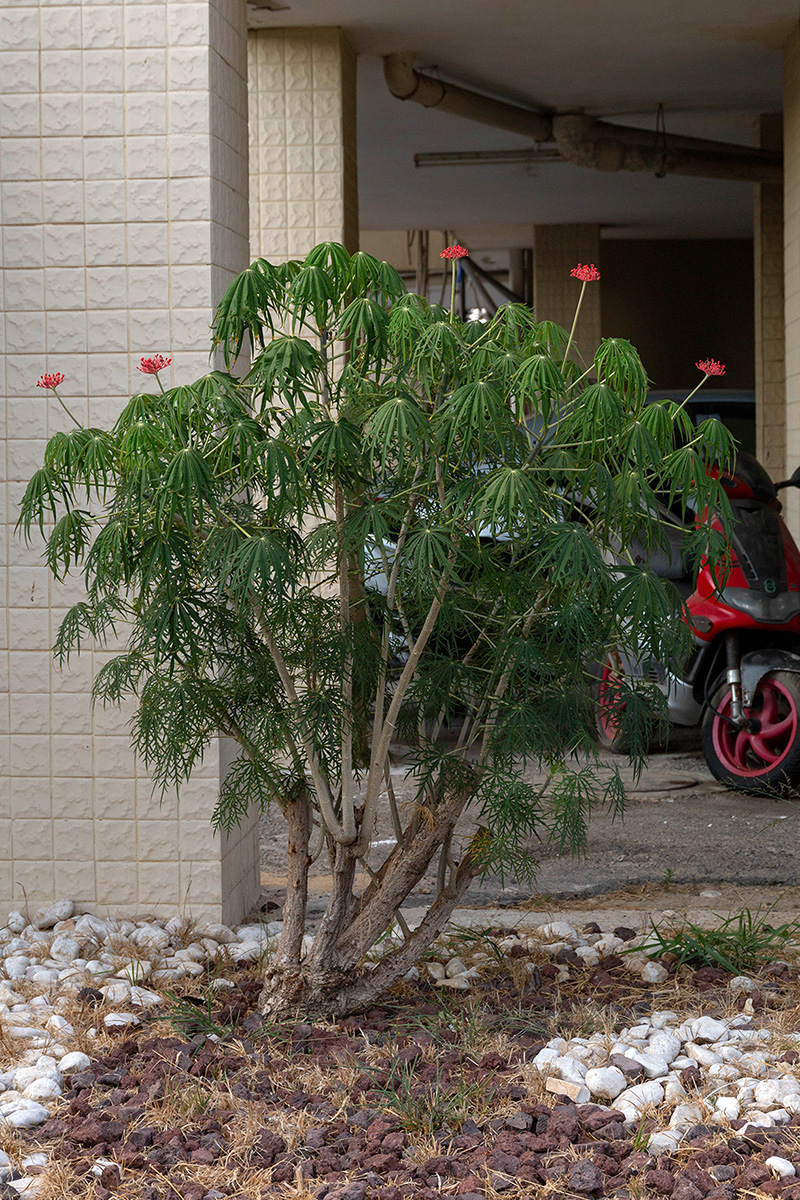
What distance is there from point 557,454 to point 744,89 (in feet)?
22.9

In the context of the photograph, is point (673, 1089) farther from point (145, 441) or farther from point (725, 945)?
point (145, 441)

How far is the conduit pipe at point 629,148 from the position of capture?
872cm

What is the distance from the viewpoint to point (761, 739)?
5.64 m

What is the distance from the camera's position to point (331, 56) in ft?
21.9

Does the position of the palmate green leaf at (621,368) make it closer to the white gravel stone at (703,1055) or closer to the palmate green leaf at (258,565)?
the palmate green leaf at (258,565)

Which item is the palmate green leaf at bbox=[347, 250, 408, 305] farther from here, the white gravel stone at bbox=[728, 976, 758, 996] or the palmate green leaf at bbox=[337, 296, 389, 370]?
the white gravel stone at bbox=[728, 976, 758, 996]

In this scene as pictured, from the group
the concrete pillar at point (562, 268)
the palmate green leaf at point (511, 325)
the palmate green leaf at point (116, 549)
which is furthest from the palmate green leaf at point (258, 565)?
the concrete pillar at point (562, 268)

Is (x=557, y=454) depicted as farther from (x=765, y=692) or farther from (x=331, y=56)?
(x=331, y=56)

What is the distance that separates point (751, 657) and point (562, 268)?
8387 mm

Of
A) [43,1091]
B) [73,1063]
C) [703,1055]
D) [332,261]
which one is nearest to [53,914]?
[73,1063]

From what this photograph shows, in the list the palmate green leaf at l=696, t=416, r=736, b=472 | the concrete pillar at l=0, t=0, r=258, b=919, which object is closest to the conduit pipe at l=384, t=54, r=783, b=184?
the concrete pillar at l=0, t=0, r=258, b=919

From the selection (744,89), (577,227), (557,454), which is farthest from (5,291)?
(577,227)

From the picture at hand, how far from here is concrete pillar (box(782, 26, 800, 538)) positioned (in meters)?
6.65

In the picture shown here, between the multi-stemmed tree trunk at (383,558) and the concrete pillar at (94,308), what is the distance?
0.90 m
